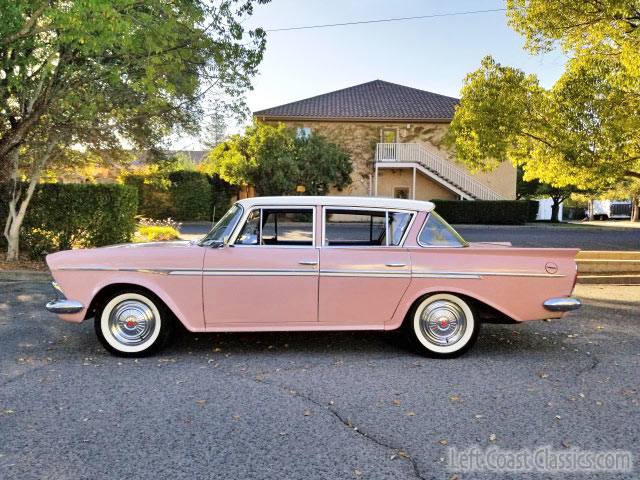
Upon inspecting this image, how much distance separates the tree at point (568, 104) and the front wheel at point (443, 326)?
7.91 meters

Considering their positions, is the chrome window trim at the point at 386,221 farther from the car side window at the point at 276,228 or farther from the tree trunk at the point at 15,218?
the tree trunk at the point at 15,218

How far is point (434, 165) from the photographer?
27.4m

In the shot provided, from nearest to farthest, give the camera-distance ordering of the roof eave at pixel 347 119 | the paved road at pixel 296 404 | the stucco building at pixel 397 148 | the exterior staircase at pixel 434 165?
the paved road at pixel 296 404
the exterior staircase at pixel 434 165
the stucco building at pixel 397 148
the roof eave at pixel 347 119

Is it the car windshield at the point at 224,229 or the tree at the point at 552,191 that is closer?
the car windshield at the point at 224,229

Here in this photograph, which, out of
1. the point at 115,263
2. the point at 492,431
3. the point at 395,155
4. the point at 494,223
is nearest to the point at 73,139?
the point at 115,263

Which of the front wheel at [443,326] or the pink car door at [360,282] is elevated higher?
the pink car door at [360,282]

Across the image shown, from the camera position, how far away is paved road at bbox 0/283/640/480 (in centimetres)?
274

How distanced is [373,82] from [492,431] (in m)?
33.4

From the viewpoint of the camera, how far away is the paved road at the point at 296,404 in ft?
8.98


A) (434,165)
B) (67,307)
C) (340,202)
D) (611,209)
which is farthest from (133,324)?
(611,209)

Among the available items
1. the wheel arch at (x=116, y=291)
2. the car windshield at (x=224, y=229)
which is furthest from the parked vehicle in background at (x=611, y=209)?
the wheel arch at (x=116, y=291)

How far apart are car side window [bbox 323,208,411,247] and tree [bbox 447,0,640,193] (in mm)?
7795

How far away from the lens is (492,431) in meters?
3.12

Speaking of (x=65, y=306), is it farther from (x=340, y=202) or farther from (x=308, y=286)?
(x=340, y=202)
